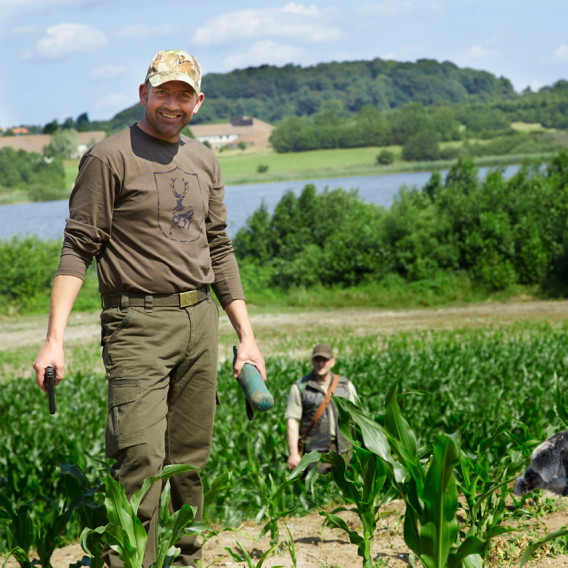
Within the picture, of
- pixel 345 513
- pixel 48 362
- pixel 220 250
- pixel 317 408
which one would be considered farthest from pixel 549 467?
pixel 317 408

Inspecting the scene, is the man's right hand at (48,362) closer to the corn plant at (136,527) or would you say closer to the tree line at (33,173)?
the corn plant at (136,527)

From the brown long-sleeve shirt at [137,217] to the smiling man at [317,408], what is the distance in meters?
3.26

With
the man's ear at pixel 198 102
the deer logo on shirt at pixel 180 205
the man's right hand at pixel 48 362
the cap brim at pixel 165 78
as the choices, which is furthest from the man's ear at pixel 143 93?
the man's right hand at pixel 48 362

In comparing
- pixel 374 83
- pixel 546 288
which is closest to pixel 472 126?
pixel 374 83

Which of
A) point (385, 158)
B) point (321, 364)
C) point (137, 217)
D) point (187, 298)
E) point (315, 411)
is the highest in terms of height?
point (385, 158)

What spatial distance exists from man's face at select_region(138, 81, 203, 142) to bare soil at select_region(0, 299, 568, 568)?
72.5 inches

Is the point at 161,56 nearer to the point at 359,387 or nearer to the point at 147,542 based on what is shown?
the point at 147,542

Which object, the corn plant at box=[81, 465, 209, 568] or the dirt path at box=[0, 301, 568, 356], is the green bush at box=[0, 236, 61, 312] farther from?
the corn plant at box=[81, 465, 209, 568]

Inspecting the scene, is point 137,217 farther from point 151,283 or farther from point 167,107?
point 167,107

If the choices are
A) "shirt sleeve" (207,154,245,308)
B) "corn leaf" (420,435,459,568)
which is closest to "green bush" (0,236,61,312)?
"shirt sleeve" (207,154,245,308)

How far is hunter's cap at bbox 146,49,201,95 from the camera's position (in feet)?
10.4

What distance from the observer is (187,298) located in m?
3.30

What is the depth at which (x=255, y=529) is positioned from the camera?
4867mm

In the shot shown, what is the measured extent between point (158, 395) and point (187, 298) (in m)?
0.43
